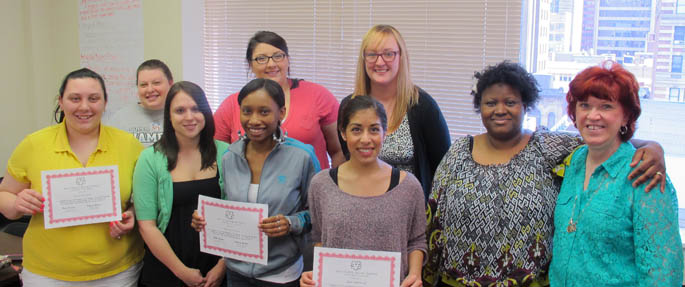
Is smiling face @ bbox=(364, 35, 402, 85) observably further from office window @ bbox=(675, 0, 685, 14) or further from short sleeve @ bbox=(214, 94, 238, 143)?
office window @ bbox=(675, 0, 685, 14)

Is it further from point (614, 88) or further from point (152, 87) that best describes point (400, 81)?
point (152, 87)

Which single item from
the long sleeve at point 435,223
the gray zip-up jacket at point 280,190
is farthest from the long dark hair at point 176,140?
the long sleeve at point 435,223

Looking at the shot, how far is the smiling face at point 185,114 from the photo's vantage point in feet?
7.43

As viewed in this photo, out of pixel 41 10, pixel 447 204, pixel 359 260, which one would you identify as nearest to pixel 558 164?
pixel 447 204

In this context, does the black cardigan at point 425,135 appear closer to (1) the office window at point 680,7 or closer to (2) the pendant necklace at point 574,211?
(2) the pendant necklace at point 574,211

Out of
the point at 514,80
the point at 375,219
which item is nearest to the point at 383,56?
the point at 514,80

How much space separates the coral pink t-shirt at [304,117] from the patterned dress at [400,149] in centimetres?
52

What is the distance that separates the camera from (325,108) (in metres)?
2.87

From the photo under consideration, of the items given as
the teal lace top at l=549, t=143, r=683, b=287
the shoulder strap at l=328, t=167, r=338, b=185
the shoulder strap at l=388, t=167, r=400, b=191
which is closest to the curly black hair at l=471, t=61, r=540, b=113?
the teal lace top at l=549, t=143, r=683, b=287

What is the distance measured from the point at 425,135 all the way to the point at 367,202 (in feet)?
2.24

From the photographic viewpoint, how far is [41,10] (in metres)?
4.75

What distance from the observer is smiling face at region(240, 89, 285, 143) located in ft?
6.86

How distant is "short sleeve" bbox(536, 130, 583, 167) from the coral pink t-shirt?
115 centimetres

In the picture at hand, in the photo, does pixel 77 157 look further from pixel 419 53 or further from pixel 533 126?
pixel 533 126
